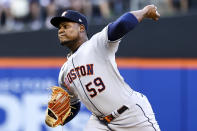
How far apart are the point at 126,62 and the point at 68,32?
3593 mm

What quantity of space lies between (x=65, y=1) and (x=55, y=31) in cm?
57

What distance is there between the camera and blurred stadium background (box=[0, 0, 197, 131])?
7.48 m

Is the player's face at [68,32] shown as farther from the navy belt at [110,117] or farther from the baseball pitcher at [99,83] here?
the navy belt at [110,117]

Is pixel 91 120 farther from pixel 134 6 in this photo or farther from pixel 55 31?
pixel 55 31

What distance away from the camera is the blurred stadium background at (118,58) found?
24.6 ft

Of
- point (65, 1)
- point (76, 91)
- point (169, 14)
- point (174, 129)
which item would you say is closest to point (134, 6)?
point (169, 14)

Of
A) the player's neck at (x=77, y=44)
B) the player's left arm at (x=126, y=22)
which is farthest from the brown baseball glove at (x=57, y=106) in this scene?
the player's left arm at (x=126, y=22)

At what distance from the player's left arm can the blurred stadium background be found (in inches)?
130

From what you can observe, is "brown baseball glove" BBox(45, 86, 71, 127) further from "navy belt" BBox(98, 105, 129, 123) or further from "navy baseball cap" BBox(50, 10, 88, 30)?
"navy baseball cap" BBox(50, 10, 88, 30)

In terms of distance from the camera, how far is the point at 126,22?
404cm

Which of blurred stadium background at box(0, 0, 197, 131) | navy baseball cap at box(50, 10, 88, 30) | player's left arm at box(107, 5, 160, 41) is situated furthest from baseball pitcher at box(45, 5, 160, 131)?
blurred stadium background at box(0, 0, 197, 131)

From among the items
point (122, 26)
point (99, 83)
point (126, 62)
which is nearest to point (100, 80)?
point (99, 83)

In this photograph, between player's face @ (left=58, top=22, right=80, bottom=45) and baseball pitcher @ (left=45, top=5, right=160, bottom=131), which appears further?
player's face @ (left=58, top=22, right=80, bottom=45)

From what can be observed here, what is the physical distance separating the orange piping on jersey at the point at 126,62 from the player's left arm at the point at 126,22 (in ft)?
10.8
